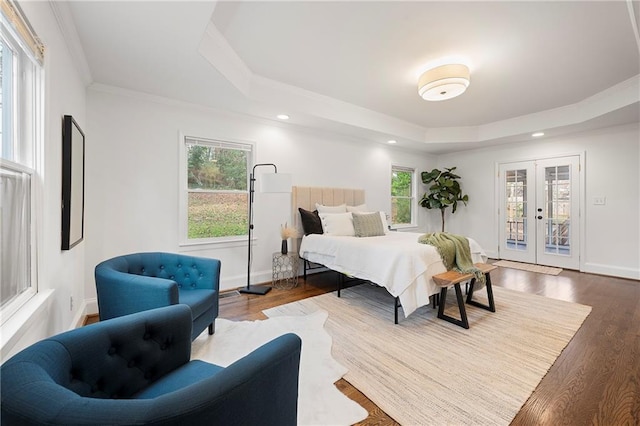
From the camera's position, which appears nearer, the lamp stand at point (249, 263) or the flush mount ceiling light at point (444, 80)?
the flush mount ceiling light at point (444, 80)

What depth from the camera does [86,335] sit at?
3.43 feet

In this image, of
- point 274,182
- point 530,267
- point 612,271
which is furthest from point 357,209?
point 612,271

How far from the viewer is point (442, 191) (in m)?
6.29

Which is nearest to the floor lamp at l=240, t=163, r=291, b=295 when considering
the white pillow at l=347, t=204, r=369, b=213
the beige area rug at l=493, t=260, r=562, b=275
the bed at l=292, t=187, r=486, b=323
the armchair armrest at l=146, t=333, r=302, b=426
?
the bed at l=292, t=187, r=486, b=323

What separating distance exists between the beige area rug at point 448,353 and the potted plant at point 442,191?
3162 millimetres

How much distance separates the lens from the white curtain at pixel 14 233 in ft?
4.31

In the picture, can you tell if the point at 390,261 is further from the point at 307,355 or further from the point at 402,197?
the point at 402,197

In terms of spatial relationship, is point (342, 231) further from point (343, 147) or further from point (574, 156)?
point (574, 156)

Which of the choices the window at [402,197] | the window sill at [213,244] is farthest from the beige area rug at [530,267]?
the window sill at [213,244]

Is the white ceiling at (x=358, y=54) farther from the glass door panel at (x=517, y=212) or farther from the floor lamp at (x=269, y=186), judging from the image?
the glass door panel at (x=517, y=212)

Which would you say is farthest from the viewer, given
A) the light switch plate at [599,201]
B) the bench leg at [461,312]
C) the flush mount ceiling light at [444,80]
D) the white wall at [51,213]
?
the light switch plate at [599,201]

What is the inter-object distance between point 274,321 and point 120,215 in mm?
2075

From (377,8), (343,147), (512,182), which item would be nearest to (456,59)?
(377,8)

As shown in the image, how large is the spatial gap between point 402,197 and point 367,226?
259cm
